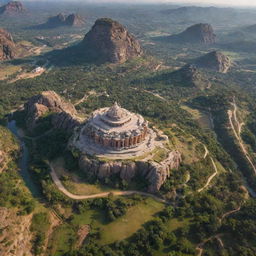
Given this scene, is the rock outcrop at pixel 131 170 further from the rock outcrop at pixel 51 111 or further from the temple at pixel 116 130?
the rock outcrop at pixel 51 111

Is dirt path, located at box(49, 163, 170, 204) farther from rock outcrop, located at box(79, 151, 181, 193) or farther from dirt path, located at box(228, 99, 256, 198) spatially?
dirt path, located at box(228, 99, 256, 198)

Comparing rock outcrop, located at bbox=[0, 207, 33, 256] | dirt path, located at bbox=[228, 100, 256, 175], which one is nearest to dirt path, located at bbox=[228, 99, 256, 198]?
dirt path, located at bbox=[228, 100, 256, 175]

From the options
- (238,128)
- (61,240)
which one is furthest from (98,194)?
(238,128)

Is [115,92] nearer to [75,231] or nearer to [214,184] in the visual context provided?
[214,184]

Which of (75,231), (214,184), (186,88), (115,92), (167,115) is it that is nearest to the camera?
(75,231)

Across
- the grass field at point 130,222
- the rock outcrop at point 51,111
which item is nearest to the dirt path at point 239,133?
the grass field at point 130,222

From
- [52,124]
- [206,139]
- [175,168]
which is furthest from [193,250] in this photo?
[52,124]
